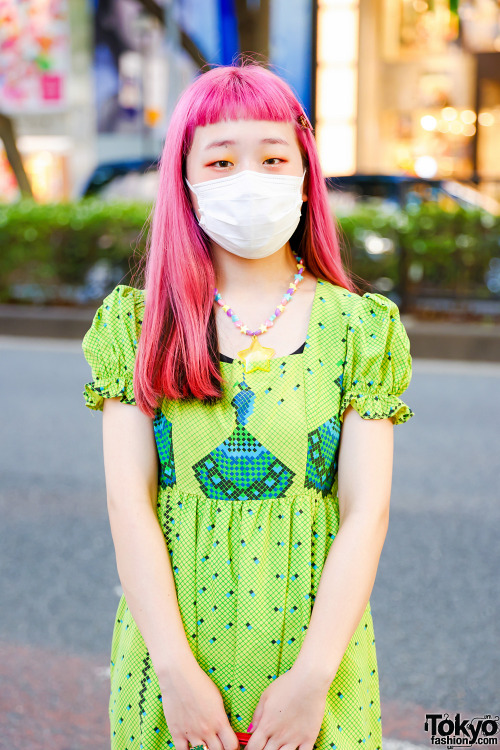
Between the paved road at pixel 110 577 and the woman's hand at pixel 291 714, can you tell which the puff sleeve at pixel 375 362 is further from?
the paved road at pixel 110 577

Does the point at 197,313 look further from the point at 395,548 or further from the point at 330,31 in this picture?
the point at 330,31

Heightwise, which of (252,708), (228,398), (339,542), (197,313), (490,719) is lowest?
(490,719)

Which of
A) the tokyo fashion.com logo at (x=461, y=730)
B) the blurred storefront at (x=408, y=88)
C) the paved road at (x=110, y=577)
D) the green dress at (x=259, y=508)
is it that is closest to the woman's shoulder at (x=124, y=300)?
the green dress at (x=259, y=508)

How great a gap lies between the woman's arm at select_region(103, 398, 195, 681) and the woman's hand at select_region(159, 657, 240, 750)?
0.05 ft

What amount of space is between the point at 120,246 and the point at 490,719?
7.49m

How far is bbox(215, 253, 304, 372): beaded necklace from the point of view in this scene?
1.53 metres

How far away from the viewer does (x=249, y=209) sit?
5.15 feet

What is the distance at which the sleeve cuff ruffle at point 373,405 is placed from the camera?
1519 millimetres

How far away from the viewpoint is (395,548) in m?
4.12

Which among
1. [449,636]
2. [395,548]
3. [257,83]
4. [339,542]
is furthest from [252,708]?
[395,548]

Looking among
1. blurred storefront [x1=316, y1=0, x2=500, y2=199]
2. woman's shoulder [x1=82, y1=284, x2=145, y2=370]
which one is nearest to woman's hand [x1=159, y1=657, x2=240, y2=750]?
woman's shoulder [x1=82, y1=284, x2=145, y2=370]

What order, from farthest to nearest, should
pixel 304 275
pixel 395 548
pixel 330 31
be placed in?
pixel 330 31, pixel 395 548, pixel 304 275

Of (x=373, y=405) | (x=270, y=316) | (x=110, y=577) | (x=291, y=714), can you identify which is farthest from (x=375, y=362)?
(x=110, y=577)

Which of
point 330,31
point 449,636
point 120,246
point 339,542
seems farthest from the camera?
point 330,31
